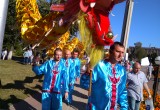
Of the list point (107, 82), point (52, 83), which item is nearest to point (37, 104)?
point (52, 83)

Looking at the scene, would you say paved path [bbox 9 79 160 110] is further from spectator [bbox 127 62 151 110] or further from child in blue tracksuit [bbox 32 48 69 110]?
spectator [bbox 127 62 151 110]

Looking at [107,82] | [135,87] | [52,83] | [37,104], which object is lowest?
[37,104]

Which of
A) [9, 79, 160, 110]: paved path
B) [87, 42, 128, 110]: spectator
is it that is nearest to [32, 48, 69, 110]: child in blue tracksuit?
[9, 79, 160, 110]: paved path

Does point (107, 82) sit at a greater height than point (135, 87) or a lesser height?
greater

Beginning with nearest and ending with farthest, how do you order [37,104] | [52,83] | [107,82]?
[107,82]
[52,83]
[37,104]

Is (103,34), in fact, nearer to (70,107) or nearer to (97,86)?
(97,86)

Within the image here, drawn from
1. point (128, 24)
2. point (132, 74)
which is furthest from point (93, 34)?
point (128, 24)

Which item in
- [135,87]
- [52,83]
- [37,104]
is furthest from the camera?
[37,104]

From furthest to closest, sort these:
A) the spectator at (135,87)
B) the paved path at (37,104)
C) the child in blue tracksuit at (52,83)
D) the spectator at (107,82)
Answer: the paved path at (37,104) → the spectator at (135,87) → the child in blue tracksuit at (52,83) → the spectator at (107,82)

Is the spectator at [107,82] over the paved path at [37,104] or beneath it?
over

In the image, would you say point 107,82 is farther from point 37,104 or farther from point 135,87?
point 37,104

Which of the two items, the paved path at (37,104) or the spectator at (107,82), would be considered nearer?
the spectator at (107,82)

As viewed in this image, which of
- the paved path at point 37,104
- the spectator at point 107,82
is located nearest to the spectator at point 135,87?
the paved path at point 37,104

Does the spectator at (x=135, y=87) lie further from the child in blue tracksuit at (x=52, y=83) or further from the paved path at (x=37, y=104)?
the paved path at (x=37, y=104)
